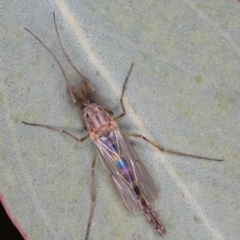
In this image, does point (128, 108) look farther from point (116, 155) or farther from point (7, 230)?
point (7, 230)

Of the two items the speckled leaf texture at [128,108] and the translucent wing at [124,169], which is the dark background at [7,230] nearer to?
the speckled leaf texture at [128,108]

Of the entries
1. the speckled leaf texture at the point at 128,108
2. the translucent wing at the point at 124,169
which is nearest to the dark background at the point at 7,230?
the speckled leaf texture at the point at 128,108

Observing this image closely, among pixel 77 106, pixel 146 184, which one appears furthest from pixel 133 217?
pixel 77 106

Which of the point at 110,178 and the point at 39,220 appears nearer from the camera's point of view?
the point at 39,220

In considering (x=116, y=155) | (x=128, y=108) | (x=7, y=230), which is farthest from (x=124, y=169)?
(x=7, y=230)

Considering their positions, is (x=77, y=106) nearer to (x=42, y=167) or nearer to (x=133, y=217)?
(x=42, y=167)

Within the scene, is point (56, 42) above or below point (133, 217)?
above
